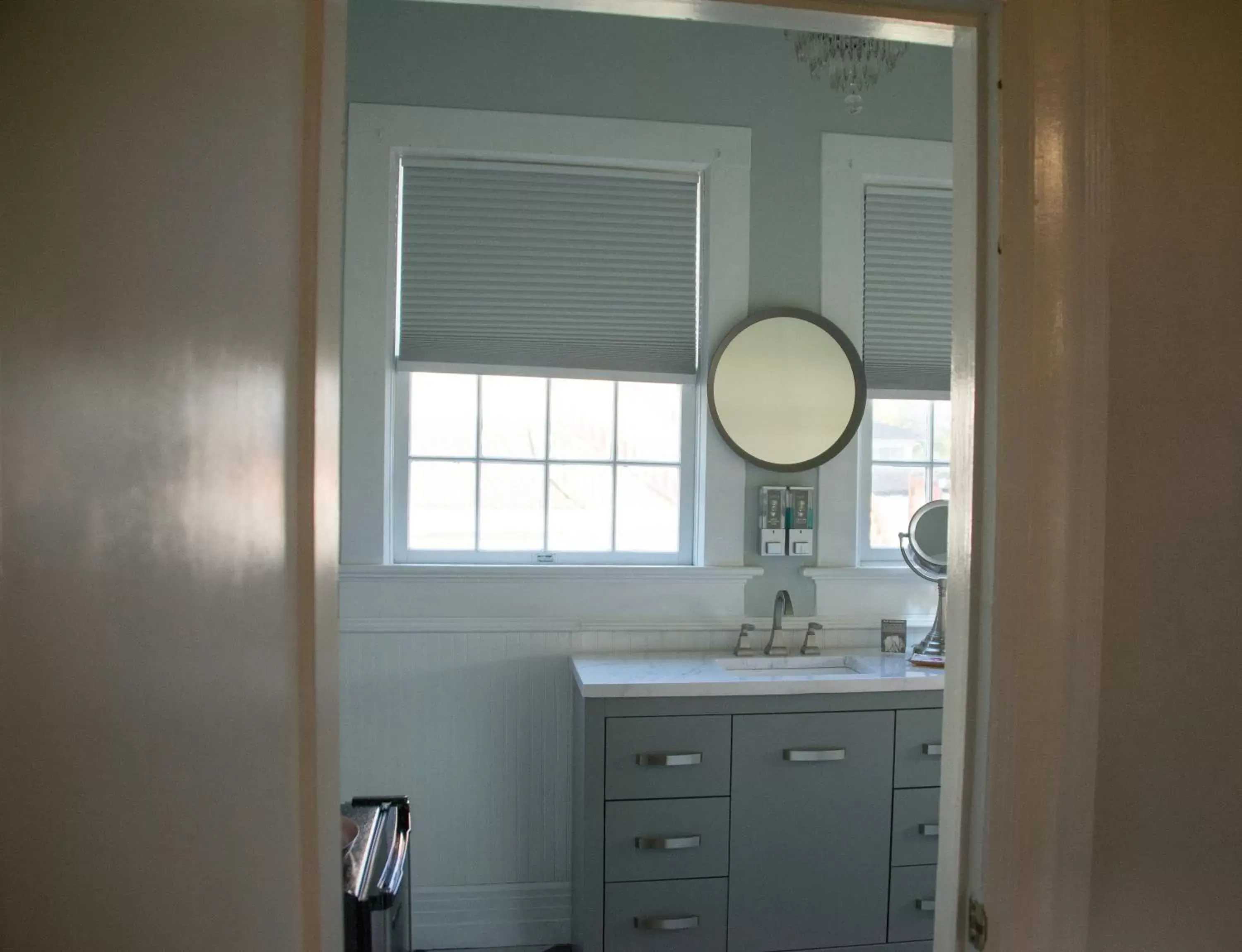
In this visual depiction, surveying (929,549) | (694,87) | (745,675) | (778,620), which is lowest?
(745,675)

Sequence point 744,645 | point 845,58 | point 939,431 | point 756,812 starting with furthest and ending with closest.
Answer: point 939,431 → point 744,645 → point 756,812 → point 845,58

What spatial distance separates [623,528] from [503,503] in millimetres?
431

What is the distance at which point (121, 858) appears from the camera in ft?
1.49

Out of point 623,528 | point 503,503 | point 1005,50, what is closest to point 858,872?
point 623,528

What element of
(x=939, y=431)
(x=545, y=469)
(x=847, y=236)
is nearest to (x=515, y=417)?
(x=545, y=469)

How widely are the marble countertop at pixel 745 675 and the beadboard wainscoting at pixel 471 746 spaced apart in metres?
0.21

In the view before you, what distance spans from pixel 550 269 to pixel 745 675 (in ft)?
4.89

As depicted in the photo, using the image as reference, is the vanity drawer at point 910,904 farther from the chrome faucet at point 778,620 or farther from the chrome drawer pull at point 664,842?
the chrome faucet at point 778,620

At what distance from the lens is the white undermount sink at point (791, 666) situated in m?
2.78

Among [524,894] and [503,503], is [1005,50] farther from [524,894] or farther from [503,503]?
[524,894]

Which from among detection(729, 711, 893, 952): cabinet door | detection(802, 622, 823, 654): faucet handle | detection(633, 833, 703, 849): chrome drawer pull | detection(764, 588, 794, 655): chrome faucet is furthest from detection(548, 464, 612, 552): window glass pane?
detection(633, 833, 703, 849): chrome drawer pull

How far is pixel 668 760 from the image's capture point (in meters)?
2.38

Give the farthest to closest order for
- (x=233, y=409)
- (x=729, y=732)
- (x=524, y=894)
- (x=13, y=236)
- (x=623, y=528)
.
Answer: (x=623, y=528), (x=524, y=894), (x=729, y=732), (x=233, y=409), (x=13, y=236)

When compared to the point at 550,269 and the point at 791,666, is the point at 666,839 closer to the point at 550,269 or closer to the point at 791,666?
the point at 791,666
